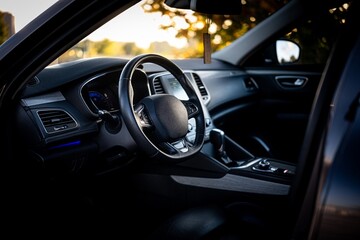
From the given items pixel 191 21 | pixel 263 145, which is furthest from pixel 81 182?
pixel 191 21

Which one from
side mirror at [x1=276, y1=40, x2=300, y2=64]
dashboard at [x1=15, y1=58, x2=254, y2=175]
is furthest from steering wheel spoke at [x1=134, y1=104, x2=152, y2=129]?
side mirror at [x1=276, y1=40, x2=300, y2=64]

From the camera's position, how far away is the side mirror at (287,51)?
3543 mm

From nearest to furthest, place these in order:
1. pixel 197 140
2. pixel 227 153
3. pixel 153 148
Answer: pixel 153 148
pixel 197 140
pixel 227 153

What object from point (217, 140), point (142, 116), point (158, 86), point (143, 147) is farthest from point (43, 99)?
point (217, 140)

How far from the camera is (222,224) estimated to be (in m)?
1.93

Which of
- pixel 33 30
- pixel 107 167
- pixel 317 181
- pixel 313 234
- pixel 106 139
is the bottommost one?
pixel 107 167

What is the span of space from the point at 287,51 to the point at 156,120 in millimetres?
2025

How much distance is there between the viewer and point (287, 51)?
3604mm

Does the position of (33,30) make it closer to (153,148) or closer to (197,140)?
(153,148)

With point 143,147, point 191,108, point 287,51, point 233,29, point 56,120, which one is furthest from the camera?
point 233,29

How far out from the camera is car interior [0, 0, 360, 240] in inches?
43.6

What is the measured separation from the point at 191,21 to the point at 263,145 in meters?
2.23

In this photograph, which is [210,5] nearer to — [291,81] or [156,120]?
[156,120]

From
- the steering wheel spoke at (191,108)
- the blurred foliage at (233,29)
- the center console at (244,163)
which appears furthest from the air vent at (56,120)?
the center console at (244,163)
